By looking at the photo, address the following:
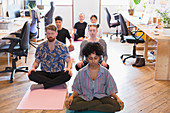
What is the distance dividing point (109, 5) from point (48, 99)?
669 cm

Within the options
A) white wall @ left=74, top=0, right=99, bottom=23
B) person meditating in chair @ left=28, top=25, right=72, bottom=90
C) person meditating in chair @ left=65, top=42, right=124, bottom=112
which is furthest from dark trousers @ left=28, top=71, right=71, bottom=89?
white wall @ left=74, top=0, right=99, bottom=23

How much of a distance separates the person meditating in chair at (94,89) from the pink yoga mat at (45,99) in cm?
31

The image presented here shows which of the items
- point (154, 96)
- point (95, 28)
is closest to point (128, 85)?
point (154, 96)

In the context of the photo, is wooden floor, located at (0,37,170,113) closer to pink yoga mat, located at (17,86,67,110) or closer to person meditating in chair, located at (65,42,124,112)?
pink yoga mat, located at (17,86,67,110)

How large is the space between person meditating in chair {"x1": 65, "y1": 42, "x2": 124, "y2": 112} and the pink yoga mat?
309 millimetres

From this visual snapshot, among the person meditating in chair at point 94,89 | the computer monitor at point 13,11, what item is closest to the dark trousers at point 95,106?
the person meditating in chair at point 94,89

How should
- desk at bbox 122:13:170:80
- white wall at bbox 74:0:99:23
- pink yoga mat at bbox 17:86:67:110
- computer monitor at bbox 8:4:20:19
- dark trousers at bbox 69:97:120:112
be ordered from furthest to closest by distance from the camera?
white wall at bbox 74:0:99:23
computer monitor at bbox 8:4:20:19
desk at bbox 122:13:170:80
pink yoga mat at bbox 17:86:67:110
dark trousers at bbox 69:97:120:112

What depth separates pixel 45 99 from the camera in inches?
110

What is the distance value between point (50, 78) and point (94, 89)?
35.9 inches

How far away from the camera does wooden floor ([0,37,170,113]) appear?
3.35m

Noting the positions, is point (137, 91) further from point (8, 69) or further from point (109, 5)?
point (109, 5)

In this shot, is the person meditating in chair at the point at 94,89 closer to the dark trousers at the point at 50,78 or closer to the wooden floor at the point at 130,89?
the wooden floor at the point at 130,89

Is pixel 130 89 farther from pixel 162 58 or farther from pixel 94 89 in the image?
pixel 94 89

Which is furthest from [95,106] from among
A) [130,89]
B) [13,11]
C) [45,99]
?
[13,11]
